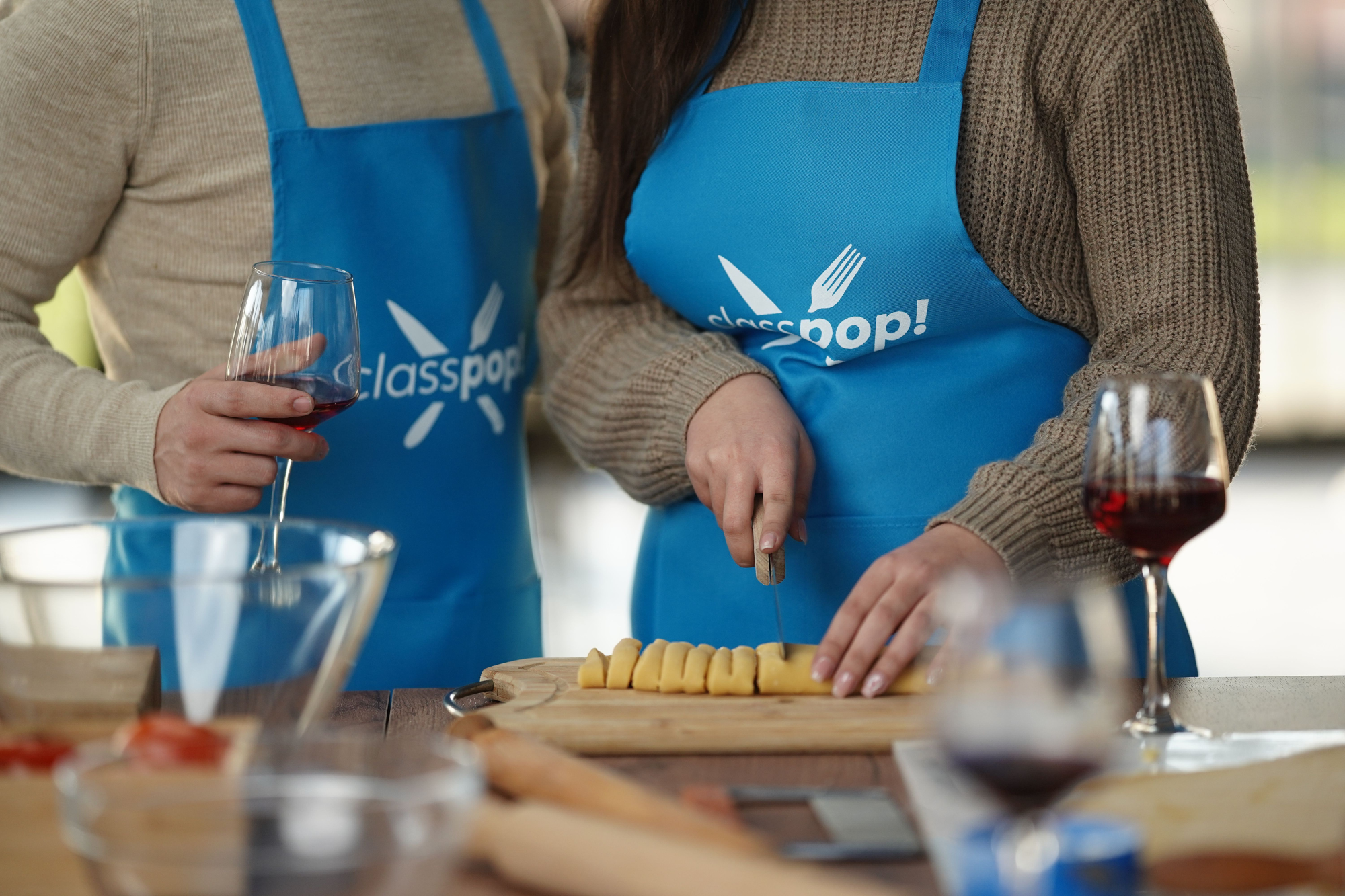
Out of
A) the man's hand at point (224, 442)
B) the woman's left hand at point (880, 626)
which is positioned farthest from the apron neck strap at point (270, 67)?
the woman's left hand at point (880, 626)

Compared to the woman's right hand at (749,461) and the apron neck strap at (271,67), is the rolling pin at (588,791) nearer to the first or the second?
the woman's right hand at (749,461)

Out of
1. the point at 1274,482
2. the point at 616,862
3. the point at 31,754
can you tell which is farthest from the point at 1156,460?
the point at 1274,482

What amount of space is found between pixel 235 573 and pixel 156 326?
0.71 meters

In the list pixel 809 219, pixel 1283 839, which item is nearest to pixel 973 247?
pixel 809 219

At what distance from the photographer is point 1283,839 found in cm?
68

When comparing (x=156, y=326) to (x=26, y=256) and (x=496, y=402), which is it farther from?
(x=496, y=402)

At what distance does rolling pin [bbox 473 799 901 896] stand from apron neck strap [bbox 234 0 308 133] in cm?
92

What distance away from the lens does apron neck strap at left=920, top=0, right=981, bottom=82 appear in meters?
1.25

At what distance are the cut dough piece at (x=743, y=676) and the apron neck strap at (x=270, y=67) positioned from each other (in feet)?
2.53

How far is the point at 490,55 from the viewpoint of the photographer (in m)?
1.56

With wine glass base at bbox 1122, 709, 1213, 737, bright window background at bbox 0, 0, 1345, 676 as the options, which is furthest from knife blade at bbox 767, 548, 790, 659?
bright window background at bbox 0, 0, 1345, 676

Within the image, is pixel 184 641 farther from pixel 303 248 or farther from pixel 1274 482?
pixel 1274 482

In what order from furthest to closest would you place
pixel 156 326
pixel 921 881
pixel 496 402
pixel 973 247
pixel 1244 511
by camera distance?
pixel 1244 511 < pixel 496 402 < pixel 156 326 < pixel 973 247 < pixel 921 881

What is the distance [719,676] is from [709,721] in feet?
0.22
